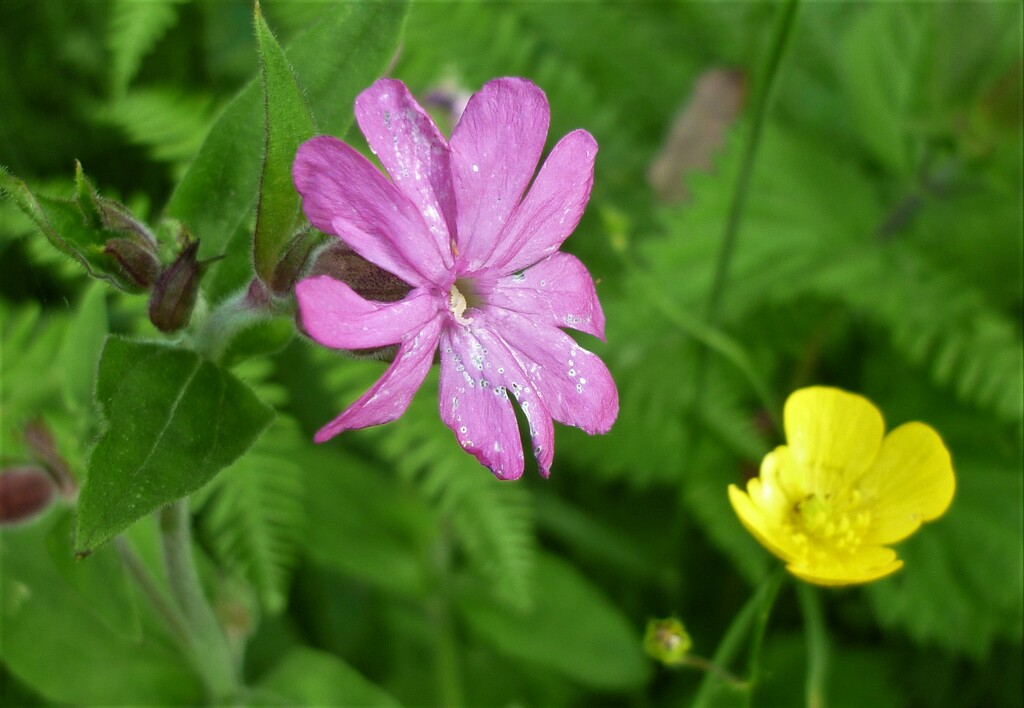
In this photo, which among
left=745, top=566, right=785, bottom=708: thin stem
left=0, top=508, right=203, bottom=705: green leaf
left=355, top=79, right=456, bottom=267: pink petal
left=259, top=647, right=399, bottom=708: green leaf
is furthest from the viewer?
left=259, top=647, right=399, bottom=708: green leaf

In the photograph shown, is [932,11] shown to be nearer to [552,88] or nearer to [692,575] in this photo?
[552,88]

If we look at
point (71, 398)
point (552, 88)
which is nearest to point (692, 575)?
point (552, 88)

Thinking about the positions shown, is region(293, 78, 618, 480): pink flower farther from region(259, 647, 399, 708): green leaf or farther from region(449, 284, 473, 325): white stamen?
region(259, 647, 399, 708): green leaf

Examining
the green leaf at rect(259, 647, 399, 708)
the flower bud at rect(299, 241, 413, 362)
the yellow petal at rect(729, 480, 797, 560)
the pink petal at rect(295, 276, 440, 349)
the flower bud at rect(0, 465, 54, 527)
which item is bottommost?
the green leaf at rect(259, 647, 399, 708)

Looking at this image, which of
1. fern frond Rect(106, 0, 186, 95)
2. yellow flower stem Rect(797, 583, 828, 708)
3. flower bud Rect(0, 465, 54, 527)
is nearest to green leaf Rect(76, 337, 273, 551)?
flower bud Rect(0, 465, 54, 527)

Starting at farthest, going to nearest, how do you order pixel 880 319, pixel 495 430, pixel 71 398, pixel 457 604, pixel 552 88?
1. pixel 552 88
2. pixel 457 604
3. pixel 880 319
4. pixel 71 398
5. pixel 495 430

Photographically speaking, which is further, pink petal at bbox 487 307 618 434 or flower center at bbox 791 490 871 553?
flower center at bbox 791 490 871 553

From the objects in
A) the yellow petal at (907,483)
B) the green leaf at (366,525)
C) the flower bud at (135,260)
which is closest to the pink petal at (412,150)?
the flower bud at (135,260)
